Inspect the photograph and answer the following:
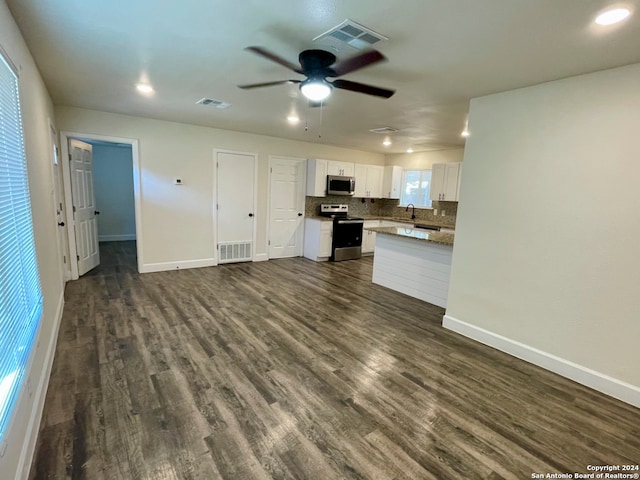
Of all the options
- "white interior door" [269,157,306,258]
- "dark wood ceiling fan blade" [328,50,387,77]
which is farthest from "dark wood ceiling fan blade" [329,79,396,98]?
"white interior door" [269,157,306,258]

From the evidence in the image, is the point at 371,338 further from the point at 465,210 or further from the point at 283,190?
the point at 283,190

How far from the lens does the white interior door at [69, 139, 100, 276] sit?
466 cm

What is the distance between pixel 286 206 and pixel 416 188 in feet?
10.1

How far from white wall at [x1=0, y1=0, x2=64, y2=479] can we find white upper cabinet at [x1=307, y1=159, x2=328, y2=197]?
4.23 meters

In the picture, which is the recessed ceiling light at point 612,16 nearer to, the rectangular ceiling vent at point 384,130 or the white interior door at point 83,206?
the rectangular ceiling vent at point 384,130

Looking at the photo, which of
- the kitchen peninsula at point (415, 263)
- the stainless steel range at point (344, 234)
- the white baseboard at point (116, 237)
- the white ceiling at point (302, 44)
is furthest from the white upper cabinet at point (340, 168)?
the white baseboard at point (116, 237)

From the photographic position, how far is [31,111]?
8.13ft

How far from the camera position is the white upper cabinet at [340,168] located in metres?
6.65

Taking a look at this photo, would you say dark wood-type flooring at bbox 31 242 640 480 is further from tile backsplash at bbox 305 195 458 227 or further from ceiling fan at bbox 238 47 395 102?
tile backsplash at bbox 305 195 458 227

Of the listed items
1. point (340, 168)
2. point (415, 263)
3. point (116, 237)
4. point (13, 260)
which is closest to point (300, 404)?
point (13, 260)

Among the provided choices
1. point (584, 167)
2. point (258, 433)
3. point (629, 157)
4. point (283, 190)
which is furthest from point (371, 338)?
point (283, 190)

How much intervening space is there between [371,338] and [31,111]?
11.7 feet

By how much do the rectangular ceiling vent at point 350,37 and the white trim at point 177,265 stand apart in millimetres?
4464

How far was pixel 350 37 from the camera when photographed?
204cm
